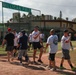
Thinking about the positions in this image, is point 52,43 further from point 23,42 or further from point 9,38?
point 9,38

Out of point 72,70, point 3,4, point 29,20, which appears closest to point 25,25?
point 29,20

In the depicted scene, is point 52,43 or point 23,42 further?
point 23,42

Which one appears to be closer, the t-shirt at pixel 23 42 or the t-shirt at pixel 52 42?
the t-shirt at pixel 52 42

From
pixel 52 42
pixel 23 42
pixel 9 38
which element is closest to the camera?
pixel 52 42

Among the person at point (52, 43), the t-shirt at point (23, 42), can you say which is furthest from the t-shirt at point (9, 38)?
the person at point (52, 43)

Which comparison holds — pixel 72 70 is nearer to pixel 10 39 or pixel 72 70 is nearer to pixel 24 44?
pixel 24 44

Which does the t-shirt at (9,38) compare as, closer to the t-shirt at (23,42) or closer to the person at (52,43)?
the t-shirt at (23,42)

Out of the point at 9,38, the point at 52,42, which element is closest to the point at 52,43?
the point at 52,42

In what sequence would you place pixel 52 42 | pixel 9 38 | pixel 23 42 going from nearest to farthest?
pixel 52 42 < pixel 23 42 < pixel 9 38

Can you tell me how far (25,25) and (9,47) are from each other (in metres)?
36.0

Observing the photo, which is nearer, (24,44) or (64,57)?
(64,57)

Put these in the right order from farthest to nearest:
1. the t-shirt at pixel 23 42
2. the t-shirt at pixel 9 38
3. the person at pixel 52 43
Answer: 1. the t-shirt at pixel 9 38
2. the t-shirt at pixel 23 42
3. the person at pixel 52 43

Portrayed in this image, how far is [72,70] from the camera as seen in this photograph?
41.2 feet

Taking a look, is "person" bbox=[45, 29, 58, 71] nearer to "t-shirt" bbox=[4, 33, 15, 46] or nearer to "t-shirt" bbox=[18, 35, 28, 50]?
"t-shirt" bbox=[18, 35, 28, 50]
